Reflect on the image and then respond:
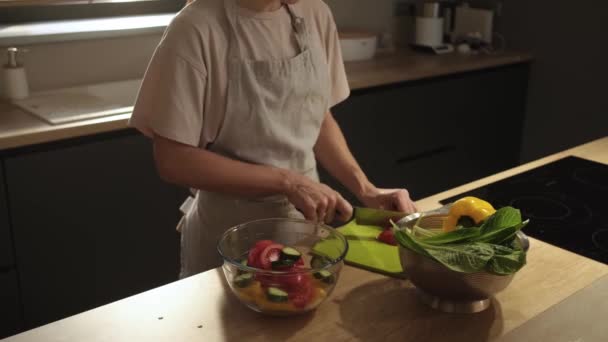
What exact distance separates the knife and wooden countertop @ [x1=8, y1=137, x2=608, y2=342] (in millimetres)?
188

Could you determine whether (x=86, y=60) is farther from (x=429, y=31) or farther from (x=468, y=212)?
(x=468, y=212)

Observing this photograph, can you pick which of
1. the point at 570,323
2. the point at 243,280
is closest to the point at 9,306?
the point at 243,280

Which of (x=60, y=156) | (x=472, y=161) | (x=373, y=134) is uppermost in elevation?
(x=60, y=156)

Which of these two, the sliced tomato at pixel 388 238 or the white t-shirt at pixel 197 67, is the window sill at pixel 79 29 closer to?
the white t-shirt at pixel 197 67

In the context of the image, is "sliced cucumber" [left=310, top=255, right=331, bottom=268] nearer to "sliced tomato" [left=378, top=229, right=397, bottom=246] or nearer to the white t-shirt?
"sliced tomato" [left=378, top=229, right=397, bottom=246]

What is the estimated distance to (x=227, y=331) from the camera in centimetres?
99

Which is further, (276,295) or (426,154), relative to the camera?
(426,154)

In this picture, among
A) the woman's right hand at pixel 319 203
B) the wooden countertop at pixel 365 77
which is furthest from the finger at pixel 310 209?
the wooden countertop at pixel 365 77

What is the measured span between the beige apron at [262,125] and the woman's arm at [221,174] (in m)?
0.08

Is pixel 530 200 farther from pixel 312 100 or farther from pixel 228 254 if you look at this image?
pixel 228 254

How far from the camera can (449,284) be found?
1.01m

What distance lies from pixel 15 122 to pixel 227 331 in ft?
4.02

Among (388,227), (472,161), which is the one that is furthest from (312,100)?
(472,161)

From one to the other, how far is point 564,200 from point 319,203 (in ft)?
2.04
